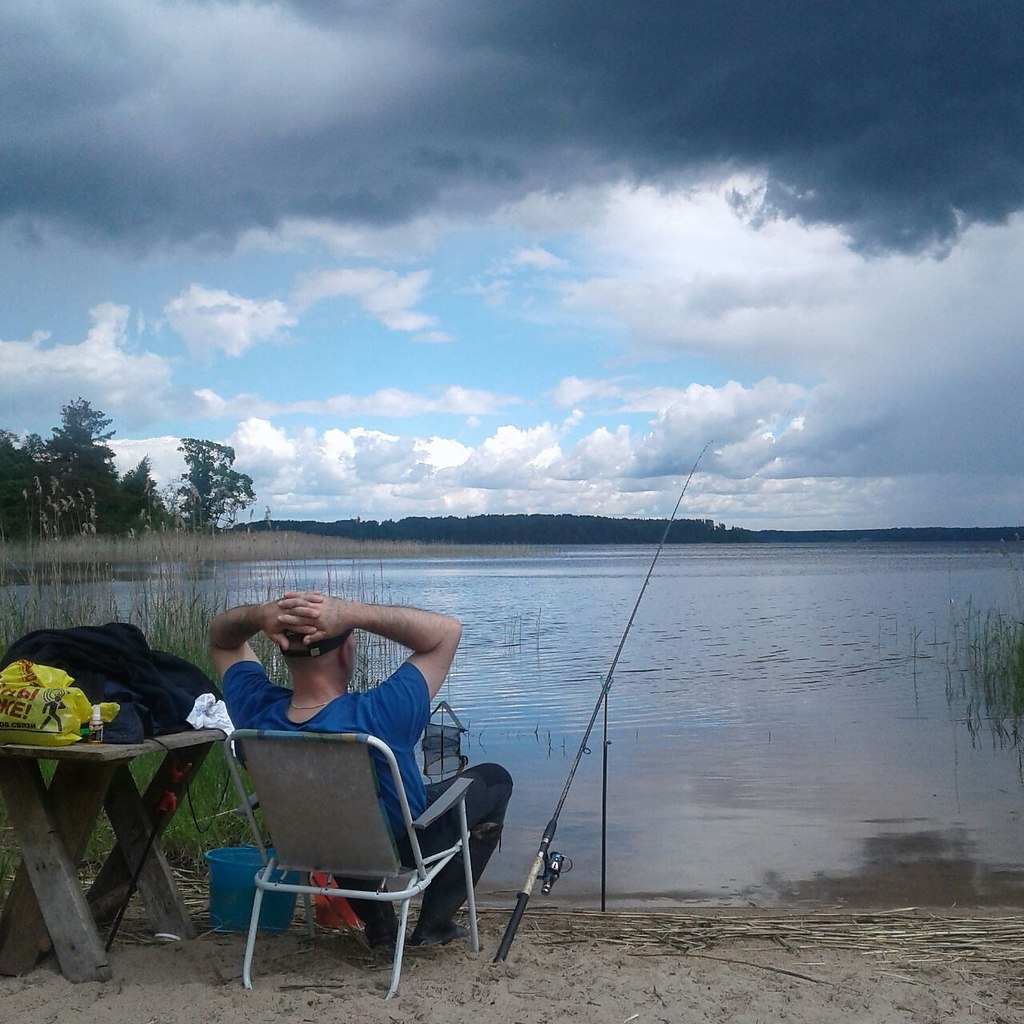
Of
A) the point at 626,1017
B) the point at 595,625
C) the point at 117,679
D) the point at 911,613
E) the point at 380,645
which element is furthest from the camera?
the point at 911,613

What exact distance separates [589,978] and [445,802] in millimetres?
642

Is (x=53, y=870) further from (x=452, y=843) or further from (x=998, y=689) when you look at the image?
(x=998, y=689)

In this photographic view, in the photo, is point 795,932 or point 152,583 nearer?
point 795,932

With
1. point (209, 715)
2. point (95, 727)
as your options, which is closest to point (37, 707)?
point (95, 727)

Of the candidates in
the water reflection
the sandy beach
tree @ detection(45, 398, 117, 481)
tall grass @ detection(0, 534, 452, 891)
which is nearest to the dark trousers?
the sandy beach

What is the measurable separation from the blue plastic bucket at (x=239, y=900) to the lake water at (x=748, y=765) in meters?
1.27

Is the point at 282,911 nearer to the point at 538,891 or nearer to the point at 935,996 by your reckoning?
the point at 538,891

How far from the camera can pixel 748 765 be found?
754 cm

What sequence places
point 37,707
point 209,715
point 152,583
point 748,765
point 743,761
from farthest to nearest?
point 152,583
point 743,761
point 748,765
point 209,715
point 37,707

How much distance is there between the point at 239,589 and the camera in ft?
29.3

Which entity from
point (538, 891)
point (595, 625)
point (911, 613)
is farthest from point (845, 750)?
point (911, 613)

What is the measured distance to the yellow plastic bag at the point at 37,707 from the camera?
2.91m

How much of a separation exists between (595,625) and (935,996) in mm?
14926

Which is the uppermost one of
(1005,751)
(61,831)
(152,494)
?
(152,494)
